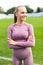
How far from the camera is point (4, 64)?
16.1ft

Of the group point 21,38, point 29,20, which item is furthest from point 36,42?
point 21,38

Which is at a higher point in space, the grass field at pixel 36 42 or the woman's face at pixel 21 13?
the woman's face at pixel 21 13

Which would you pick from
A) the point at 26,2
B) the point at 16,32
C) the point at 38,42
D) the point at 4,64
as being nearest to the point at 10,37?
the point at 16,32

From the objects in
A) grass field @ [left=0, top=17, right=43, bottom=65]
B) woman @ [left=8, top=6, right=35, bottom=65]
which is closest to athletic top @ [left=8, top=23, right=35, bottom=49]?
woman @ [left=8, top=6, right=35, bottom=65]

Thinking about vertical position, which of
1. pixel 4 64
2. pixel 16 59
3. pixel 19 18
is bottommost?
pixel 4 64

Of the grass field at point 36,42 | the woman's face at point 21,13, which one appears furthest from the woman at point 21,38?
the grass field at point 36,42

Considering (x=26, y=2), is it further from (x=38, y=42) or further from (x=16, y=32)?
(x=16, y=32)

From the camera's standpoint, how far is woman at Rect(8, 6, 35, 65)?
3184 millimetres

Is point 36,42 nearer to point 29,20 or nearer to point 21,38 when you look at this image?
point 29,20

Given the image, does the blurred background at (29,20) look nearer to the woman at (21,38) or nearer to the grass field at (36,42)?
the grass field at (36,42)

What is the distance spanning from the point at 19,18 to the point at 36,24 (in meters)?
7.20

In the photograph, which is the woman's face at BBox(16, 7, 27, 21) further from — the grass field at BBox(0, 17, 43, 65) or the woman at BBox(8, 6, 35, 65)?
the grass field at BBox(0, 17, 43, 65)

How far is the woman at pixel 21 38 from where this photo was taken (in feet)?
10.4

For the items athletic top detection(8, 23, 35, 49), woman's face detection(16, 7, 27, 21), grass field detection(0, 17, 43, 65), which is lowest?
grass field detection(0, 17, 43, 65)
